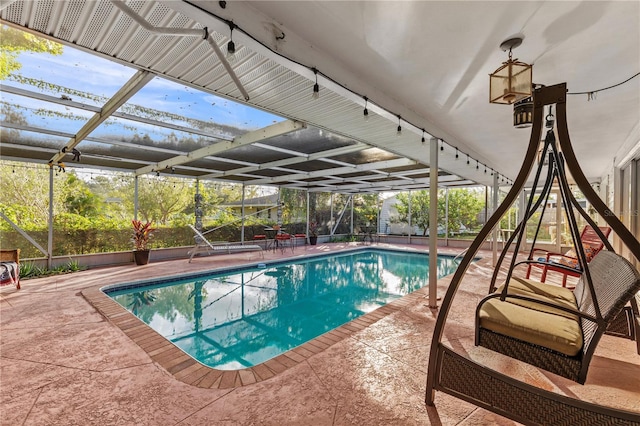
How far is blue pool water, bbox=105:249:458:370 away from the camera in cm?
359

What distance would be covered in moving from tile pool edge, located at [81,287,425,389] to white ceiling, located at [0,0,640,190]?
2.45 m

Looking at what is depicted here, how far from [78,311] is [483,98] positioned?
18.6 feet

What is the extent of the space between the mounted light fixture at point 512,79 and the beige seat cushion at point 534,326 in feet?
4.89

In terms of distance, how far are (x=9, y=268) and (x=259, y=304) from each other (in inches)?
161

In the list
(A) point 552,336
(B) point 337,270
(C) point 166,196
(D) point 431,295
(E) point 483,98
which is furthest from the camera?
(C) point 166,196

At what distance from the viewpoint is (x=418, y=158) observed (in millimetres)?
5438

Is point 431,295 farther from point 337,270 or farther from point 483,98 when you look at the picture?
point 337,270

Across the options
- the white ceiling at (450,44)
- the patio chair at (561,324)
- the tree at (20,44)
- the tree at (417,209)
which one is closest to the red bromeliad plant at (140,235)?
the tree at (20,44)

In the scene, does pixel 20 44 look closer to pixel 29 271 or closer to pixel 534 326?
pixel 534 326

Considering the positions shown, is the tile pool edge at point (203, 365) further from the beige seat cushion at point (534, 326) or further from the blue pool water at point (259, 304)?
the beige seat cushion at point (534, 326)

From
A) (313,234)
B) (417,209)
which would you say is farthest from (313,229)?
(417,209)

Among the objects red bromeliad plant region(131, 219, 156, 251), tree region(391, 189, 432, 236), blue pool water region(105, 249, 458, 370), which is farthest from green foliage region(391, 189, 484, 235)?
red bromeliad plant region(131, 219, 156, 251)

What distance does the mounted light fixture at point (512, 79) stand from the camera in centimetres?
192

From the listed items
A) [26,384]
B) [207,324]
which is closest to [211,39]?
[26,384]
